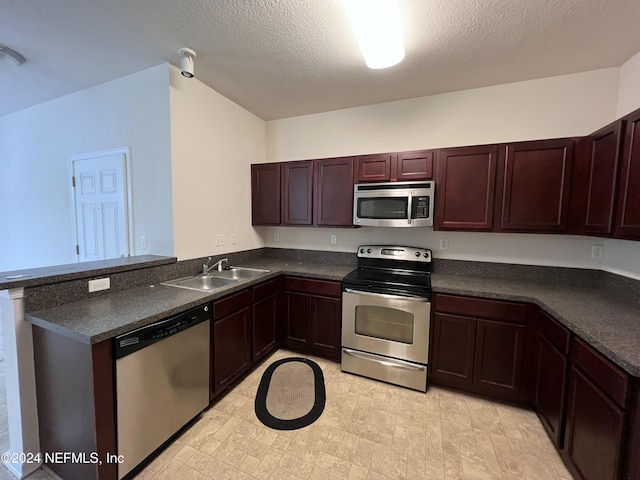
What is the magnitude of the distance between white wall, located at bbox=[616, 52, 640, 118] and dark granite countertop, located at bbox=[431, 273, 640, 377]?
1461 millimetres

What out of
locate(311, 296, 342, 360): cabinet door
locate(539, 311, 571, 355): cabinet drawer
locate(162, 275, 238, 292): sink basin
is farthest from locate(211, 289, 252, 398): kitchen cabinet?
locate(539, 311, 571, 355): cabinet drawer

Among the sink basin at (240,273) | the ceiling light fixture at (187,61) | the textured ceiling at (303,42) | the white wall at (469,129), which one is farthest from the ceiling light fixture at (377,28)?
the sink basin at (240,273)

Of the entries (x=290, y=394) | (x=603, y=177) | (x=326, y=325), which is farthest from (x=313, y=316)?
(x=603, y=177)

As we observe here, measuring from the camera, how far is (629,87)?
6.61 feet

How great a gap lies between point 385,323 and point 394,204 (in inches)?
44.3

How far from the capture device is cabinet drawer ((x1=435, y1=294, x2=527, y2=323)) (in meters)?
1.98

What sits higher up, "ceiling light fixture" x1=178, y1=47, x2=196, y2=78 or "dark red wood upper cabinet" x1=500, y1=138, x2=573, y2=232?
"ceiling light fixture" x1=178, y1=47, x2=196, y2=78

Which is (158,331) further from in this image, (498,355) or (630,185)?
(630,185)

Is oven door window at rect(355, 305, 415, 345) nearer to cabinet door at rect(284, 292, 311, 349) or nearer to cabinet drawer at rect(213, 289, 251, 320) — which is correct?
cabinet door at rect(284, 292, 311, 349)

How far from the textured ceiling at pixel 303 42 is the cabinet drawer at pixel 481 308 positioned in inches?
74.9

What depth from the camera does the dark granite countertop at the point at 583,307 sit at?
1.21 meters

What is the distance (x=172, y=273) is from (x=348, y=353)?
70.4 inches

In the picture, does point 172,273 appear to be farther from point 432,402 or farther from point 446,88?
point 446,88

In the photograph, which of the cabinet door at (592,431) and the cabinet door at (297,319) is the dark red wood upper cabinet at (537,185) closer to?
the cabinet door at (592,431)
